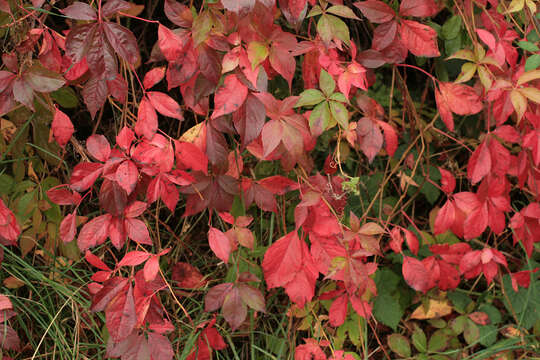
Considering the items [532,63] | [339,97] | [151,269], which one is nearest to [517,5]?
[532,63]

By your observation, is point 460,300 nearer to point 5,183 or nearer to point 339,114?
point 339,114

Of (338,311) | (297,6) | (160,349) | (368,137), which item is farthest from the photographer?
(338,311)

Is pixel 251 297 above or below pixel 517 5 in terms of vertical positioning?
below

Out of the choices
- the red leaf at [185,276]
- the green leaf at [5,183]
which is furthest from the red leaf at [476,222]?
the green leaf at [5,183]

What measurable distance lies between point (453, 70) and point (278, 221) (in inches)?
27.3

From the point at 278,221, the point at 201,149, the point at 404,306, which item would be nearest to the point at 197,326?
the point at 278,221

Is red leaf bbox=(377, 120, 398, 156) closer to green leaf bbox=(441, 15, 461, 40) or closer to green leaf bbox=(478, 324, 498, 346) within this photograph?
green leaf bbox=(441, 15, 461, 40)

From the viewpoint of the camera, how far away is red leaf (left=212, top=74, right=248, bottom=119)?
0.99 meters

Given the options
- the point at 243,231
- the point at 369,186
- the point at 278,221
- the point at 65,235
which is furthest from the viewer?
the point at 369,186

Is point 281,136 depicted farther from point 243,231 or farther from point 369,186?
point 369,186

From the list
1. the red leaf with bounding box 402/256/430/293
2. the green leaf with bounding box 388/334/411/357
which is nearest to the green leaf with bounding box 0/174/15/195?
the red leaf with bounding box 402/256/430/293

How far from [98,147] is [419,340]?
1050 mm

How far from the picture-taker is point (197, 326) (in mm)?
1283

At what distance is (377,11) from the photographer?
3.83ft
